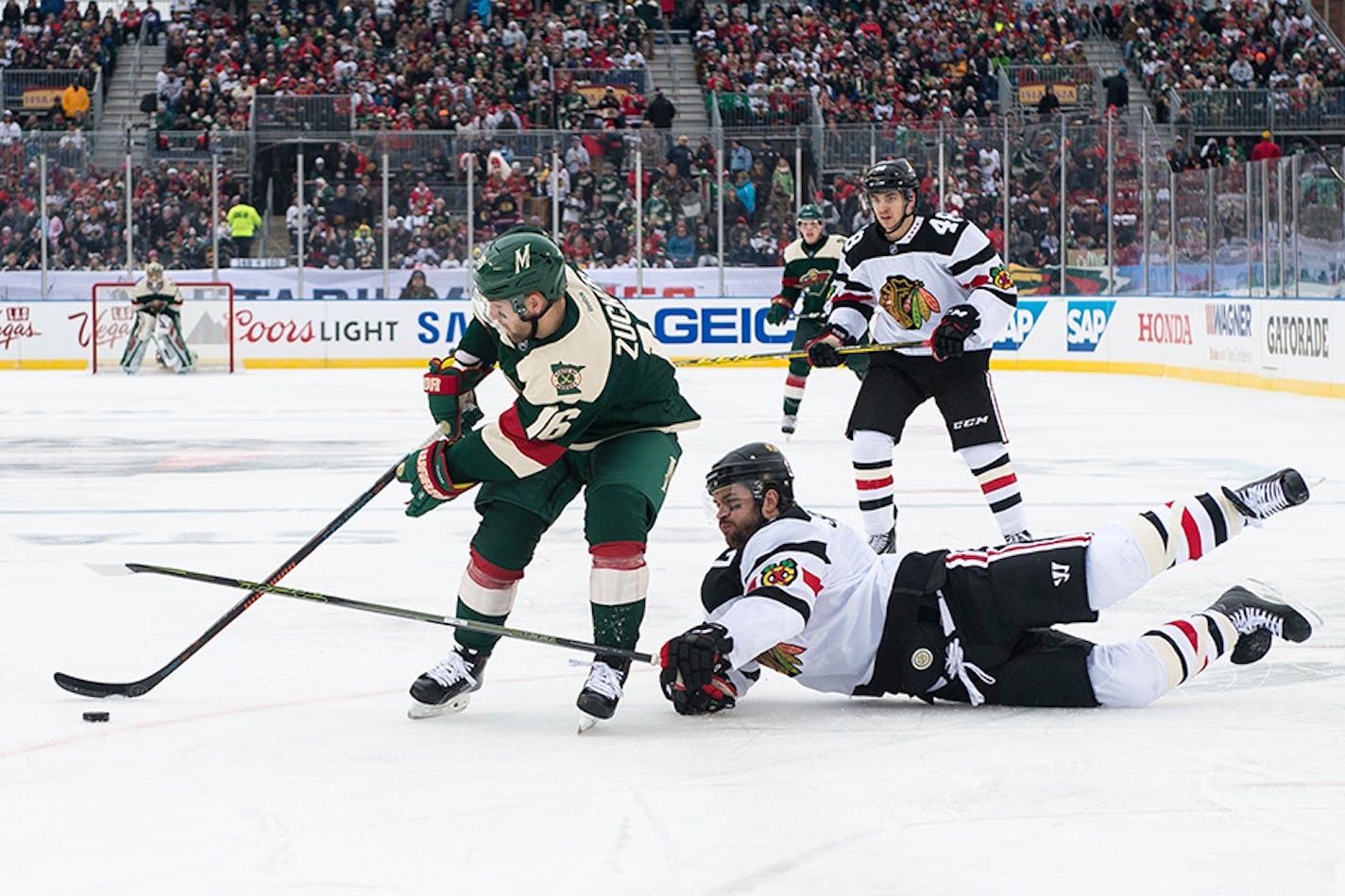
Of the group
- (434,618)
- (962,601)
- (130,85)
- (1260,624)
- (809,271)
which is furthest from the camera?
(130,85)

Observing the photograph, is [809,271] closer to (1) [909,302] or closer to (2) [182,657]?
(1) [909,302]

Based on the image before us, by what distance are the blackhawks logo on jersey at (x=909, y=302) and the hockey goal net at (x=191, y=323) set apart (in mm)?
13628

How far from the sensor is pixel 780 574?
3.47m

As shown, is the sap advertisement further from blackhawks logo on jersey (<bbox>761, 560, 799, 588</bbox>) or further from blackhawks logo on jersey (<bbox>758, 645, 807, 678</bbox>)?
blackhawks logo on jersey (<bbox>761, 560, 799, 588</bbox>)

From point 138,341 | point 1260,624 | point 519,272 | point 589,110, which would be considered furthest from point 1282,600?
point 589,110

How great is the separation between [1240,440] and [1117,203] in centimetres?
733

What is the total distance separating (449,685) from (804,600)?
75 cm

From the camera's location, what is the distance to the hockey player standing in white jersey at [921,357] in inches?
229

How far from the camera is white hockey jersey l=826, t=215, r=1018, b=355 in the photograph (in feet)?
19.0

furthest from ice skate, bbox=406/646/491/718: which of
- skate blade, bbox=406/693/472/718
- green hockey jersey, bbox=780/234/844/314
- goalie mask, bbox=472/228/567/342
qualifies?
green hockey jersey, bbox=780/234/844/314

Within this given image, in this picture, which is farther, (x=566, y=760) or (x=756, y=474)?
(x=756, y=474)

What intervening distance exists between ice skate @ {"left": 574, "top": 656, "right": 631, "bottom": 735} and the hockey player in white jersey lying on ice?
0.39 feet

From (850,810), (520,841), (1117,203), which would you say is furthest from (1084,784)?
(1117,203)

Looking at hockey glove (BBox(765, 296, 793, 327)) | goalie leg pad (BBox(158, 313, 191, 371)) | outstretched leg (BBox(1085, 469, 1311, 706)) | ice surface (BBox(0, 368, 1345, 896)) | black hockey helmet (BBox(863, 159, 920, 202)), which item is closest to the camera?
ice surface (BBox(0, 368, 1345, 896))
